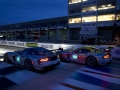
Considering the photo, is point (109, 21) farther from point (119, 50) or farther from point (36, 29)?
point (36, 29)

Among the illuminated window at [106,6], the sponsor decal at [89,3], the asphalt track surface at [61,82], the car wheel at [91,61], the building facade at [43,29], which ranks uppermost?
the sponsor decal at [89,3]

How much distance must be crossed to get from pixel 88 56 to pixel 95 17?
32.8 metres

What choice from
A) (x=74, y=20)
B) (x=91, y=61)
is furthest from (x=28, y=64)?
(x=74, y=20)

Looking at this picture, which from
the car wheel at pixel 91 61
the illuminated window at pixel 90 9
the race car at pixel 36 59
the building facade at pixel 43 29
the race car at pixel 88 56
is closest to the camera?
the race car at pixel 36 59

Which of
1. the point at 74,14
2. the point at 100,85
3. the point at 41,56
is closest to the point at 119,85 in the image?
the point at 100,85

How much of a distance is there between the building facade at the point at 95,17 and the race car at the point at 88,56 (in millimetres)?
26943

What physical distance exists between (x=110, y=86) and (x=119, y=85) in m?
0.40

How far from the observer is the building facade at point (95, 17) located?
1377 inches

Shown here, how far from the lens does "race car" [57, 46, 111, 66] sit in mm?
7688

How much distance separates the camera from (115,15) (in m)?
34.4

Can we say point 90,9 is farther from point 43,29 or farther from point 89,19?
point 43,29

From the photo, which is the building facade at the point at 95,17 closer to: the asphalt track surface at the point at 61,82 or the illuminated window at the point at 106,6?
the illuminated window at the point at 106,6

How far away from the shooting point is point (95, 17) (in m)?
38.1

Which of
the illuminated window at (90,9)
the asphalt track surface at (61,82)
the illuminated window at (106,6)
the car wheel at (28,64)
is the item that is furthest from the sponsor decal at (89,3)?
the car wheel at (28,64)
